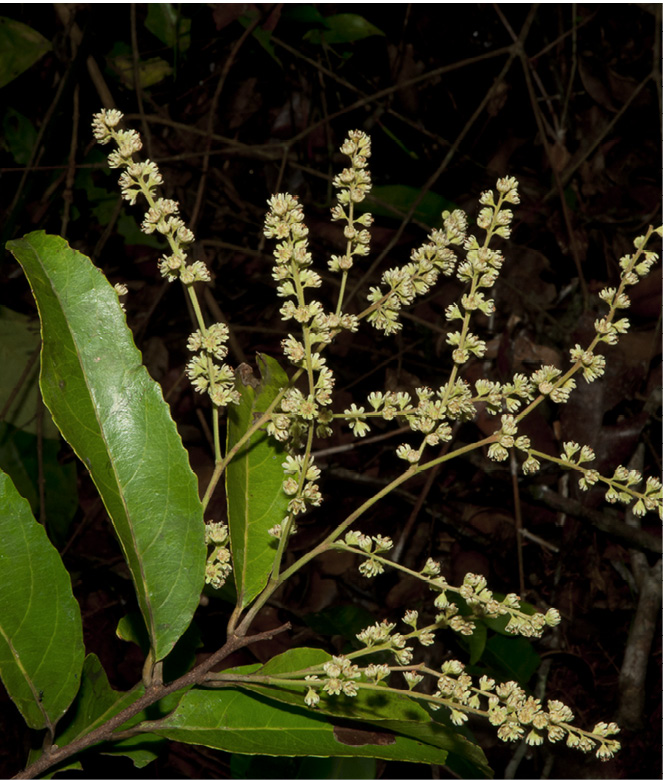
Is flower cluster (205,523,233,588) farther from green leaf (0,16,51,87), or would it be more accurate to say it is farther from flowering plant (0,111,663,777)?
green leaf (0,16,51,87)

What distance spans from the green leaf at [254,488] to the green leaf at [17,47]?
2.26m

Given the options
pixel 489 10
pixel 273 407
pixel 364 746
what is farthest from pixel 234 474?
pixel 489 10

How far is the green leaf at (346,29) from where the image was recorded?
3162 millimetres

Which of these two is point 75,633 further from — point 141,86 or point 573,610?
point 141,86

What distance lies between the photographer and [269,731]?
56.2 inches

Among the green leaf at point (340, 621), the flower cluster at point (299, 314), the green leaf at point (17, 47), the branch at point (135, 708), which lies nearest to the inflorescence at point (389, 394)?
the flower cluster at point (299, 314)

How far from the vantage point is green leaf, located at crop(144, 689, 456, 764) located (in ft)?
4.49

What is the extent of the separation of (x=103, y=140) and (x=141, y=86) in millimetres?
2136

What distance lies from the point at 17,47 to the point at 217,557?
2617 millimetres

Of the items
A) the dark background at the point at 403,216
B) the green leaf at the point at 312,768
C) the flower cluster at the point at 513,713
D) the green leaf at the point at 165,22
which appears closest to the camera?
the flower cluster at the point at 513,713

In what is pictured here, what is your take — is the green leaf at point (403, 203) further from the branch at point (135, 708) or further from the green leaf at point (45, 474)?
the branch at point (135, 708)

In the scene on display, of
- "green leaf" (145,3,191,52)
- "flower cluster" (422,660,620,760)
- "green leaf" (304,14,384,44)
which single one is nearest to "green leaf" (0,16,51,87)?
"green leaf" (145,3,191,52)

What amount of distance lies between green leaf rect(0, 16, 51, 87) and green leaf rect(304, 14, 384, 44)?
1.18 meters

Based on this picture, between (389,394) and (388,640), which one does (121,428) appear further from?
(388,640)
